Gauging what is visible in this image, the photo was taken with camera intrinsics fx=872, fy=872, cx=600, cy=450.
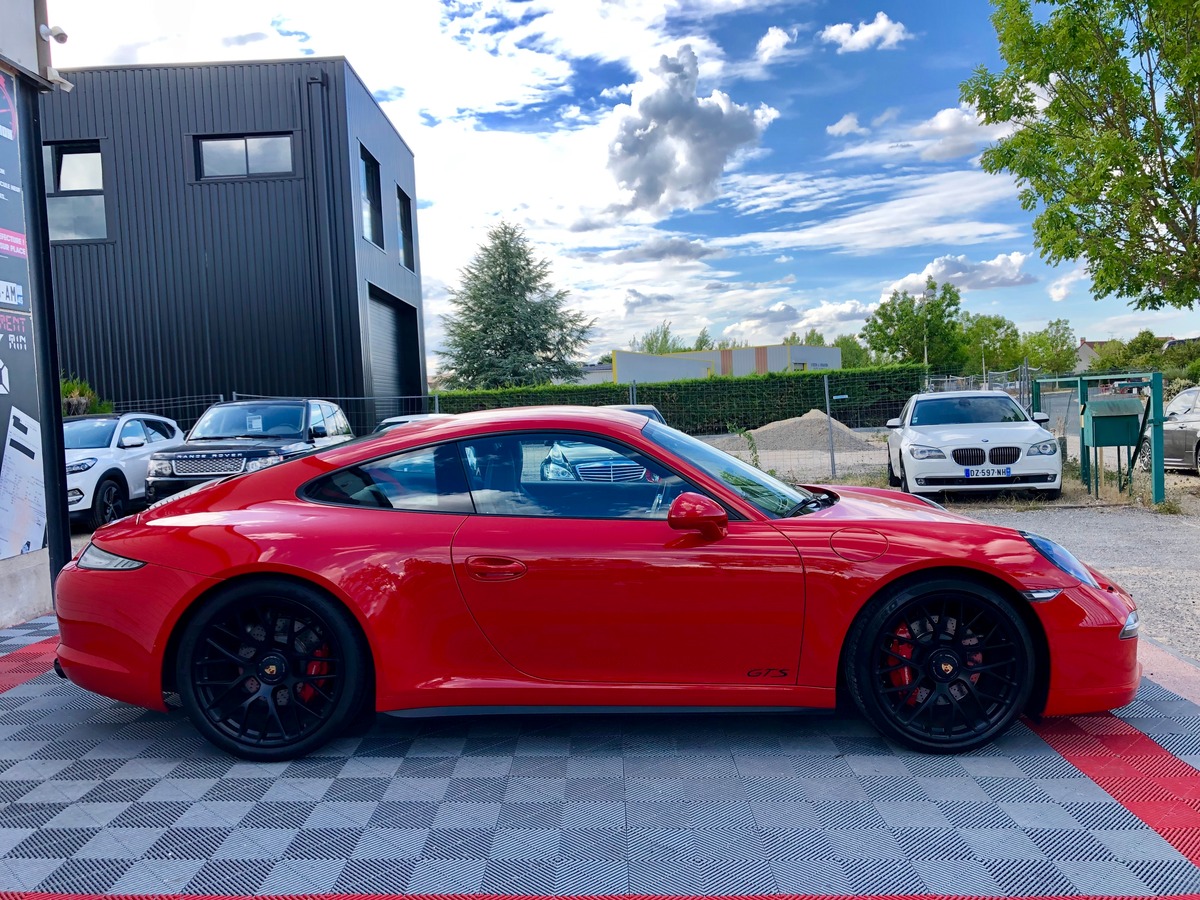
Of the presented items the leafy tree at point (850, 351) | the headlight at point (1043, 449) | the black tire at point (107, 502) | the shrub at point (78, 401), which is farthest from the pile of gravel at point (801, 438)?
the leafy tree at point (850, 351)

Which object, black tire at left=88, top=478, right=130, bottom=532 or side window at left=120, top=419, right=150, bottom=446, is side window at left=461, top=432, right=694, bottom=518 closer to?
black tire at left=88, top=478, right=130, bottom=532

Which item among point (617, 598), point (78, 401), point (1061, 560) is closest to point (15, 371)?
point (617, 598)

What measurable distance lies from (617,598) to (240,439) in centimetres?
907

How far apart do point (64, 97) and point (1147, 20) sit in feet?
66.4

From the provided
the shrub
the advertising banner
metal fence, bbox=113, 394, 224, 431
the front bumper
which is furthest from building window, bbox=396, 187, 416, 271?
the advertising banner

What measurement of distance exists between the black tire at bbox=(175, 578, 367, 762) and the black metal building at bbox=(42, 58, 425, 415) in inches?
648

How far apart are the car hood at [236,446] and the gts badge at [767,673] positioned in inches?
313

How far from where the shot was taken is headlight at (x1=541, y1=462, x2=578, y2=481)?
350 centimetres

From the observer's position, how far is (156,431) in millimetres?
12656

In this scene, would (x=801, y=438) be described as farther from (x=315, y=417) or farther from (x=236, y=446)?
(x=236, y=446)

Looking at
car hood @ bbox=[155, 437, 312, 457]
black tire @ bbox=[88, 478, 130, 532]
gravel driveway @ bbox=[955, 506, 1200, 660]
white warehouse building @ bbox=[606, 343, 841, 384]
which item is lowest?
gravel driveway @ bbox=[955, 506, 1200, 660]

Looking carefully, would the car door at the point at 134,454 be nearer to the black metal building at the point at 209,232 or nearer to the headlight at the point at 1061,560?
the black metal building at the point at 209,232

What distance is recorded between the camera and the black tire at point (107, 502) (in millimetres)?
10469

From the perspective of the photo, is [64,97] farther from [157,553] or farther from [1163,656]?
[1163,656]
